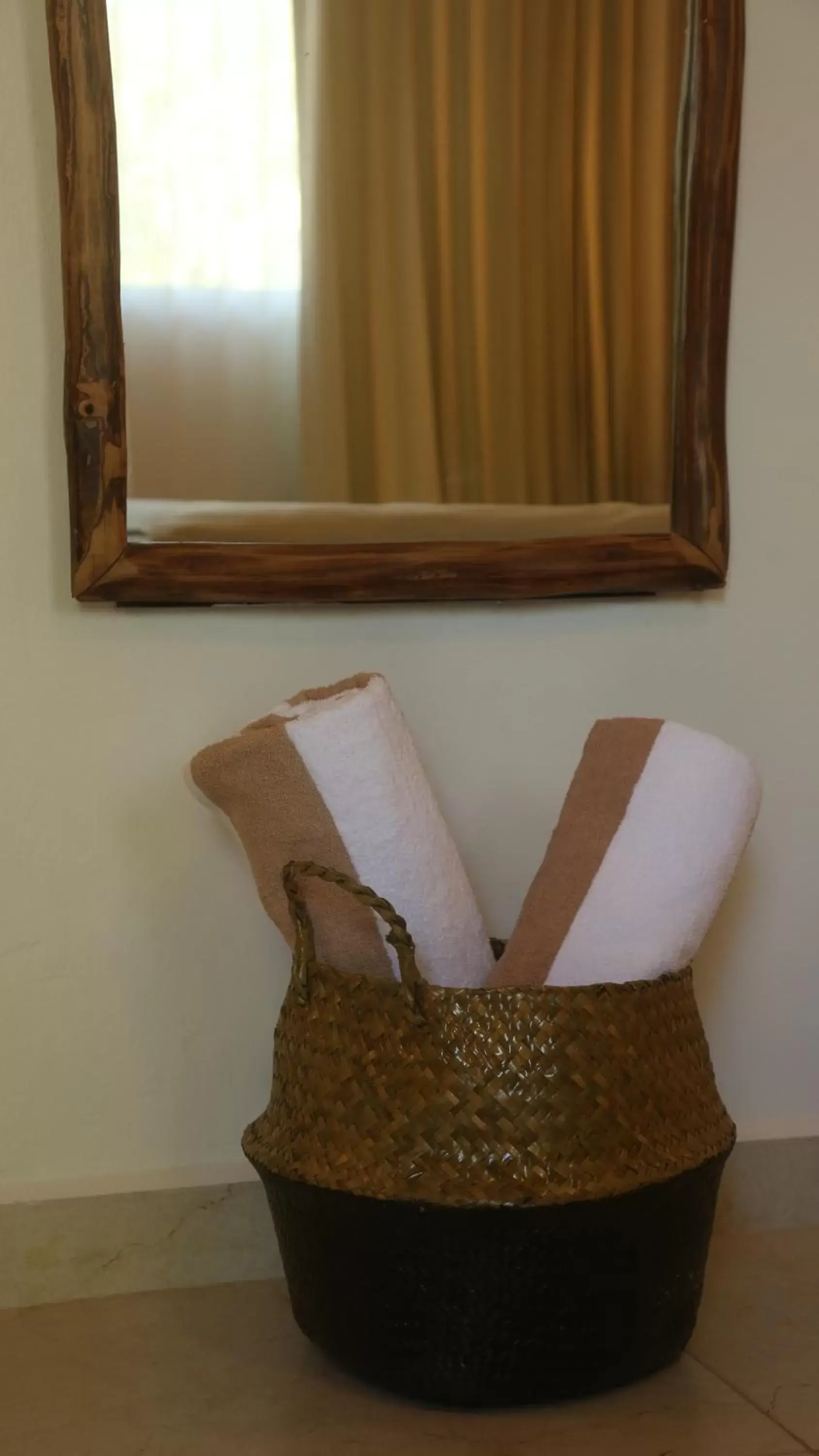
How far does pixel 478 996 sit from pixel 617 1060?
9 centimetres

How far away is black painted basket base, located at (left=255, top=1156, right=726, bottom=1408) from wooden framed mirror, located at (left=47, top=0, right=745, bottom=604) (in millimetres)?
430

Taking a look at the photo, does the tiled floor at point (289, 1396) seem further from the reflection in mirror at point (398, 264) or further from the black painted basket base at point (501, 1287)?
the reflection in mirror at point (398, 264)

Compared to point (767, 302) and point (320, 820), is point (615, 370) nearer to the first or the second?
point (767, 302)

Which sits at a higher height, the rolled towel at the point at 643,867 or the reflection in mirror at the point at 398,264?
the reflection in mirror at the point at 398,264

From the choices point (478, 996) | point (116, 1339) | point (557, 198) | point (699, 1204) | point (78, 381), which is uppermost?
point (557, 198)

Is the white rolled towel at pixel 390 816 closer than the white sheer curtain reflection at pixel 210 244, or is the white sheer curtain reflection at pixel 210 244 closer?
the white rolled towel at pixel 390 816

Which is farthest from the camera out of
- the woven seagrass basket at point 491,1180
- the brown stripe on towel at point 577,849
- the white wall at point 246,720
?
the white wall at point 246,720

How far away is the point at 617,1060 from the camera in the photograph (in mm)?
769

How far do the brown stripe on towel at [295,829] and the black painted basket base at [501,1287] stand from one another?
5.5 inches

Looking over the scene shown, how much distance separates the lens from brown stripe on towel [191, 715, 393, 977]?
816 millimetres

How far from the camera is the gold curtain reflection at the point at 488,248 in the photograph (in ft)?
3.12

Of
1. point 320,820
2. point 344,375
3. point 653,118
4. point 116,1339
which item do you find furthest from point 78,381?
point 116,1339

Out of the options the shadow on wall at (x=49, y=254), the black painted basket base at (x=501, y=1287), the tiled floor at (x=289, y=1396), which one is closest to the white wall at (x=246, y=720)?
the shadow on wall at (x=49, y=254)

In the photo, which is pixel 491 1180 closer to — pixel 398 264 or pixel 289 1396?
pixel 289 1396
